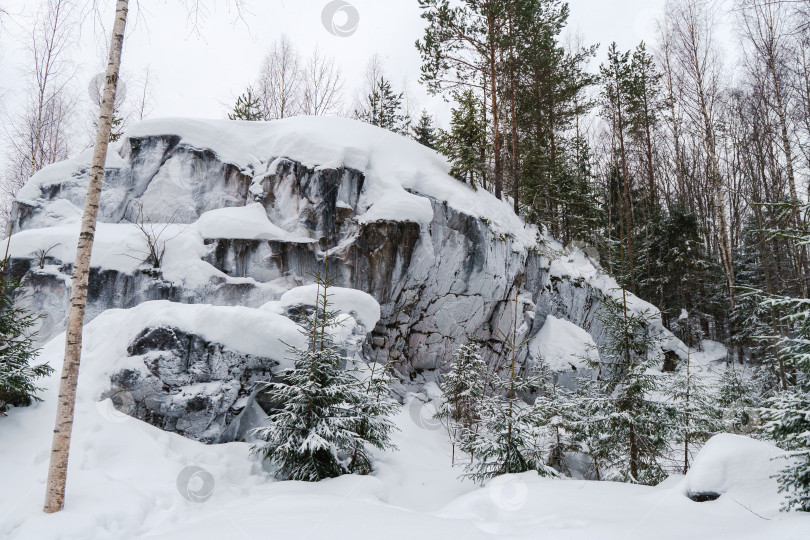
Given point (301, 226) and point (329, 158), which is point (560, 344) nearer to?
point (301, 226)

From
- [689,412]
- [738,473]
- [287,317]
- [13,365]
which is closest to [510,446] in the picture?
[738,473]

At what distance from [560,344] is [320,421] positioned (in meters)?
11.6

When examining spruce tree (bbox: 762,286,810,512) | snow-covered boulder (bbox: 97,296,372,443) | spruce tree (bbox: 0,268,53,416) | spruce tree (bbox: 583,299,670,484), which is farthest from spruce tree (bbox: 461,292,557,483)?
spruce tree (bbox: 0,268,53,416)

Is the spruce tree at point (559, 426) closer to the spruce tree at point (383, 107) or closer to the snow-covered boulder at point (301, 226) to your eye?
the snow-covered boulder at point (301, 226)

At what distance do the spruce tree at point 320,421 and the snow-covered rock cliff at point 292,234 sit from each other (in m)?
3.03

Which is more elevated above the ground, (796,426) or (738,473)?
(796,426)

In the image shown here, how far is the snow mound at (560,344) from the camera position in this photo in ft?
48.2

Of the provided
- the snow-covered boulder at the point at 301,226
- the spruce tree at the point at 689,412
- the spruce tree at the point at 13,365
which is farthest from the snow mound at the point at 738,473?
the spruce tree at the point at 13,365

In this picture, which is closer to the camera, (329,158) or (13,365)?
(13,365)

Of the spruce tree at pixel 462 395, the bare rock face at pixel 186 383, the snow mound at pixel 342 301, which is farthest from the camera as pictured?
the spruce tree at pixel 462 395

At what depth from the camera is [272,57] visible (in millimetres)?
25203

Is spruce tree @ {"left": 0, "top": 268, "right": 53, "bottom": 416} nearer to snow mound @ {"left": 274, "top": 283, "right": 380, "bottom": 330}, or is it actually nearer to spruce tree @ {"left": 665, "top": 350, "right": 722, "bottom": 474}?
snow mound @ {"left": 274, "top": 283, "right": 380, "bottom": 330}

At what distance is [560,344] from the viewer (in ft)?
49.9

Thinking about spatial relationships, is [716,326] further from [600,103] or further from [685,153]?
[600,103]
